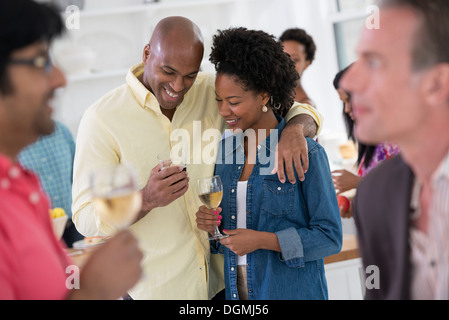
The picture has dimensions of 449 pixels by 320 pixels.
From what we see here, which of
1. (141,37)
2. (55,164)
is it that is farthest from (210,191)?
(141,37)

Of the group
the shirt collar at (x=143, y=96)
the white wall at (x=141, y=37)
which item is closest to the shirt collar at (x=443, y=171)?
the shirt collar at (x=143, y=96)

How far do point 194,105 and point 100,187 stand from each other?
104 cm

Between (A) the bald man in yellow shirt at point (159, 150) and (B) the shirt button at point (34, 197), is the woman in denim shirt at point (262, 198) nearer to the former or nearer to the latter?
(A) the bald man in yellow shirt at point (159, 150)

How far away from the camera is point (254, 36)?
1.91 meters

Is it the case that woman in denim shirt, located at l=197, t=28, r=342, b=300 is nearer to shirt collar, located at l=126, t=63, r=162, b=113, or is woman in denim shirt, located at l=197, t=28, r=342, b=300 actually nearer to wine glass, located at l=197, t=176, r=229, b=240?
wine glass, located at l=197, t=176, r=229, b=240

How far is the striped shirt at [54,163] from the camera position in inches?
138

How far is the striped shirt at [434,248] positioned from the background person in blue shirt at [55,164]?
9.12ft

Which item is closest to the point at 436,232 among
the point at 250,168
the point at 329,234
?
the point at 329,234

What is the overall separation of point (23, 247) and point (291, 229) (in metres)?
1.02

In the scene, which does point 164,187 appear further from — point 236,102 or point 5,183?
point 5,183

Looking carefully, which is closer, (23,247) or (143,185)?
(23,247)

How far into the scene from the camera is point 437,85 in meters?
1.09

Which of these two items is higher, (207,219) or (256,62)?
(256,62)

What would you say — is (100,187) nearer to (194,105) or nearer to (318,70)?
(194,105)
